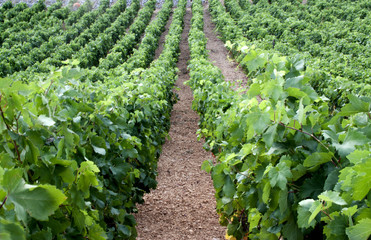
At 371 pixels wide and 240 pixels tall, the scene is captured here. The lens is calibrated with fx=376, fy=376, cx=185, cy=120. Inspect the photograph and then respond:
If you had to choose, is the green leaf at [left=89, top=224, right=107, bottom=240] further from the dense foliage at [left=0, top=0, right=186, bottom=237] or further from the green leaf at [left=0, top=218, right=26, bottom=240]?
the green leaf at [left=0, top=218, right=26, bottom=240]

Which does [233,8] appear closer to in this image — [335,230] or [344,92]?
[344,92]

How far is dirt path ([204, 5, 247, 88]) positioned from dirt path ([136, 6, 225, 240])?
3.34 m

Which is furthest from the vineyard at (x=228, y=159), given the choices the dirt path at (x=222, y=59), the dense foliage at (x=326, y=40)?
the dirt path at (x=222, y=59)

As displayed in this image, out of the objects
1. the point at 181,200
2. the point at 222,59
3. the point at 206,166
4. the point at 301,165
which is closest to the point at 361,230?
the point at 301,165

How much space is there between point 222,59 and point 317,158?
16.5 metres

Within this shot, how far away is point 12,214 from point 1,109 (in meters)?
0.49

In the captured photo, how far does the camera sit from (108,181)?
3717 mm

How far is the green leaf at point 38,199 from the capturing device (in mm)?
1199

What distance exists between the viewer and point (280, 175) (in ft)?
7.00

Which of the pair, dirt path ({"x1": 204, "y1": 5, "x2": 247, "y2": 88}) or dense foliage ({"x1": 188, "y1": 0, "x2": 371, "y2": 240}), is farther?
dirt path ({"x1": 204, "y1": 5, "x2": 247, "y2": 88})

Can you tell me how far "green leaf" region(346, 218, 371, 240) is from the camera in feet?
4.81

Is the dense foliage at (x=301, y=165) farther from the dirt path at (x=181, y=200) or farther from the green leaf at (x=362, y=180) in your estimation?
the dirt path at (x=181, y=200)

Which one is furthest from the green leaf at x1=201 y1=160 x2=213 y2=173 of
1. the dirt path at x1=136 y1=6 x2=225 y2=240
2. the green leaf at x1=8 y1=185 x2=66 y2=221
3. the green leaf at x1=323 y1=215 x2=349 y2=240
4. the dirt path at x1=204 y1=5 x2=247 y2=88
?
the dirt path at x1=204 y1=5 x2=247 y2=88

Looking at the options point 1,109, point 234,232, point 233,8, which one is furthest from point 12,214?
point 233,8
